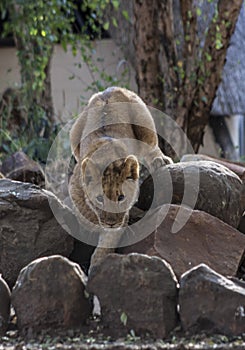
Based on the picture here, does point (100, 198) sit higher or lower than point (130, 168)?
lower

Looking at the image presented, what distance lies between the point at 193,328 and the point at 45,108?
634 cm

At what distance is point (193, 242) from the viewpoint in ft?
13.7

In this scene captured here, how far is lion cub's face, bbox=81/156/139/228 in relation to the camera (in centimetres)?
391

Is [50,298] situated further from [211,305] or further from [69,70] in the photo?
[69,70]

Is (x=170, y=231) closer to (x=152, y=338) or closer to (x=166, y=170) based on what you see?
(x=166, y=170)

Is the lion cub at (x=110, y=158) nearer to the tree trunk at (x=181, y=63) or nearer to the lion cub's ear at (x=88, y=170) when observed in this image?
the lion cub's ear at (x=88, y=170)

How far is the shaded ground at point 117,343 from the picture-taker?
2.87m

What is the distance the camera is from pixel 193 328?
305 centimetres

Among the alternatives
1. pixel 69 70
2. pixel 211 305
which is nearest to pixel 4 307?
pixel 211 305

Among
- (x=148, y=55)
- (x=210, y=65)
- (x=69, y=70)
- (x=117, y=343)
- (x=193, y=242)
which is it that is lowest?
(x=69, y=70)

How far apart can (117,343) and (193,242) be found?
4.33ft

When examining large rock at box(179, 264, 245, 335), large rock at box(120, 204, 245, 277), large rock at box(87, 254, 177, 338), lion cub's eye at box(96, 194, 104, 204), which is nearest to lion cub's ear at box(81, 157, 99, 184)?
lion cub's eye at box(96, 194, 104, 204)

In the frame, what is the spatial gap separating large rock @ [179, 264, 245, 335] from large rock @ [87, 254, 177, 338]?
7cm

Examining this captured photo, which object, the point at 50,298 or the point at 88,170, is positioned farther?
the point at 88,170
